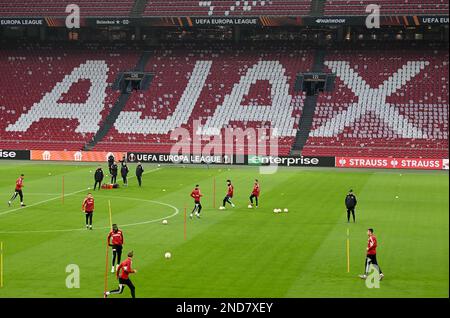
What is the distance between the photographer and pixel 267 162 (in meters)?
65.0

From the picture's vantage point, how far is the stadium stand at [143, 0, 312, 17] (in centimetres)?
7631

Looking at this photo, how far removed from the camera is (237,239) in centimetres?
3225

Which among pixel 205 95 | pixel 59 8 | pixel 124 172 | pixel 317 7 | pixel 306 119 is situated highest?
pixel 59 8

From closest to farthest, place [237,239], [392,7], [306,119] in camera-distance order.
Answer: [237,239] < [306,119] < [392,7]

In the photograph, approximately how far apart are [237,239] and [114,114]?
147ft

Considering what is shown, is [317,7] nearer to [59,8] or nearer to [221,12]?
[221,12]

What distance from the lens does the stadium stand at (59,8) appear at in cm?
7925

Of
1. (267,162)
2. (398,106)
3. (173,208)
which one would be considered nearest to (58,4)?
(267,162)

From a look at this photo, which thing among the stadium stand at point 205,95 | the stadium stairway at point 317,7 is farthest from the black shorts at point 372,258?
the stadium stairway at point 317,7

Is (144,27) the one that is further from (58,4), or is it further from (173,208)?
(173,208)

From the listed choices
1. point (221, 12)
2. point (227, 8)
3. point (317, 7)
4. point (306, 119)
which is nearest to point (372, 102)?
point (306, 119)

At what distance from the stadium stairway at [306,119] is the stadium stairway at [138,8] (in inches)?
681

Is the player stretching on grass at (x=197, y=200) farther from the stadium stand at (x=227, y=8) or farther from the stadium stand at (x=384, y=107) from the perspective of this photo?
the stadium stand at (x=227, y=8)

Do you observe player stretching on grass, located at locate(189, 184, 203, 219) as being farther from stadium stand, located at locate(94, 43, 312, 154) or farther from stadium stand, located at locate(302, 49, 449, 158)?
stadium stand, located at locate(94, 43, 312, 154)
